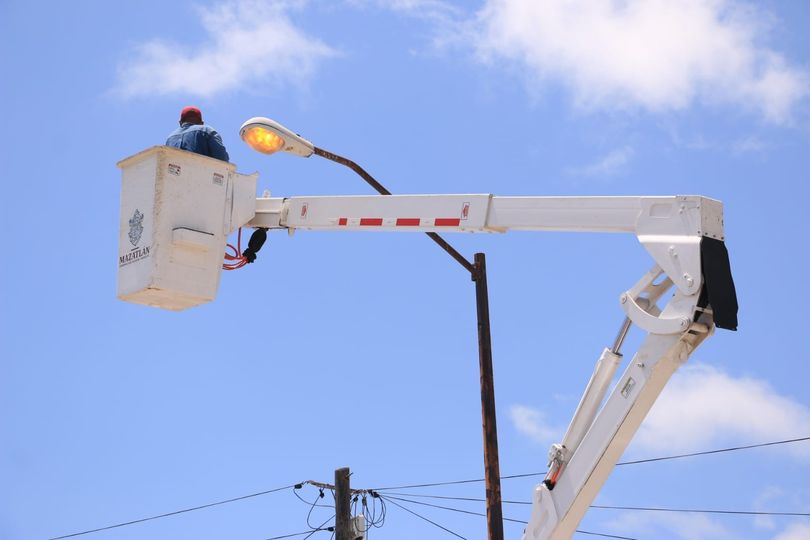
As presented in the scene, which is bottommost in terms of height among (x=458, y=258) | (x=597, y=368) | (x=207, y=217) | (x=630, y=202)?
(x=597, y=368)

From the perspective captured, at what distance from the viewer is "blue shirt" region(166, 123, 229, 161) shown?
10.4 m

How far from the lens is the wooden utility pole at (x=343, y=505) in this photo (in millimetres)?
13148

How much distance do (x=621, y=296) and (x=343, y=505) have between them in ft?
17.1

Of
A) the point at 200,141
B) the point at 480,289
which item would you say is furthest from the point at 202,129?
the point at 480,289

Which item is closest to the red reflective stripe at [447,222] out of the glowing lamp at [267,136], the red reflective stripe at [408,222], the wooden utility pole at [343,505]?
the red reflective stripe at [408,222]

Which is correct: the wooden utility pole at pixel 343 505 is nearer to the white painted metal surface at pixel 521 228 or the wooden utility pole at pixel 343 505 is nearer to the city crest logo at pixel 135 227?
the white painted metal surface at pixel 521 228

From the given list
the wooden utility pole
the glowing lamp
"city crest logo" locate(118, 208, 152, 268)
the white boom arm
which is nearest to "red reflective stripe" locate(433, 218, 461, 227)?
the white boom arm

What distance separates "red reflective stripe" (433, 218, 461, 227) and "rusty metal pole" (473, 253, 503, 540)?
249 cm

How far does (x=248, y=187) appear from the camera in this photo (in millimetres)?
10531

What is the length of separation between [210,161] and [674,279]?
12.6ft

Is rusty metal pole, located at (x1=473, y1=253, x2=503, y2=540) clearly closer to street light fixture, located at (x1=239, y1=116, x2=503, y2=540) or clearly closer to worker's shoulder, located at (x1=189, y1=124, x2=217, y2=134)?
street light fixture, located at (x1=239, y1=116, x2=503, y2=540)

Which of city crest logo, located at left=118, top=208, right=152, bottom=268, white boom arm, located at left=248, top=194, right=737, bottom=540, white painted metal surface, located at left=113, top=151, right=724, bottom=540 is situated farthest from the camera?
city crest logo, located at left=118, top=208, right=152, bottom=268

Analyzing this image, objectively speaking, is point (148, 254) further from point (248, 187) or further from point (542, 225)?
point (542, 225)

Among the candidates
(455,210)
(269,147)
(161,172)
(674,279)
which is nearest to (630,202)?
(674,279)
